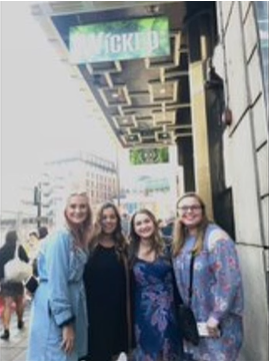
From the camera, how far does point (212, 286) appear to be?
2.46 meters

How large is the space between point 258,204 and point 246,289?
790 millimetres

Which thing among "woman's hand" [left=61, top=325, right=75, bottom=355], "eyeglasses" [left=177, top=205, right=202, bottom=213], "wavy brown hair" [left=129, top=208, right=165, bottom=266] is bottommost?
"woman's hand" [left=61, top=325, right=75, bottom=355]

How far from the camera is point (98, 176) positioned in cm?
1180

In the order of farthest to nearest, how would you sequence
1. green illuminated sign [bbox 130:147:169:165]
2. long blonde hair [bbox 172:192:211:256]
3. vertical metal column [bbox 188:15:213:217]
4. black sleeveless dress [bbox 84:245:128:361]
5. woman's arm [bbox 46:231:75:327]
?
1. green illuminated sign [bbox 130:147:169:165]
2. vertical metal column [bbox 188:15:213:217]
3. black sleeveless dress [bbox 84:245:128:361]
4. long blonde hair [bbox 172:192:211:256]
5. woman's arm [bbox 46:231:75:327]

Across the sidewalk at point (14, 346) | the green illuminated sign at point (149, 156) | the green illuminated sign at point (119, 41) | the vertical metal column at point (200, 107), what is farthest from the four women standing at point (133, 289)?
the green illuminated sign at point (149, 156)

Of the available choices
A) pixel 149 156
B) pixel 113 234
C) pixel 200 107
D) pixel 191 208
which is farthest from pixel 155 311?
pixel 149 156

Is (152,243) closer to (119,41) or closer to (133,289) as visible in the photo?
(133,289)

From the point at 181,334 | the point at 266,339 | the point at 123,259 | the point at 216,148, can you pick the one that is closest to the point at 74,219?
the point at 123,259

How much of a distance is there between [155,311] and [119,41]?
358 centimetres

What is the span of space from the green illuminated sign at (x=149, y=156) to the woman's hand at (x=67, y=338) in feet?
42.4

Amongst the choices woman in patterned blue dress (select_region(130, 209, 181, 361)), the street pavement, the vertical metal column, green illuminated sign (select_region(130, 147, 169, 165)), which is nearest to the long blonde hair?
woman in patterned blue dress (select_region(130, 209, 181, 361))

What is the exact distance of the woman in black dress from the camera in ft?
8.70

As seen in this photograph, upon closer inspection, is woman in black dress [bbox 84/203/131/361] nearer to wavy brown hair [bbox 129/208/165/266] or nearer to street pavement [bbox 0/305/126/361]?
wavy brown hair [bbox 129/208/165/266]

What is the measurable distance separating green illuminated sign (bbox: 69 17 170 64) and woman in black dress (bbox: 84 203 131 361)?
9.12 ft
